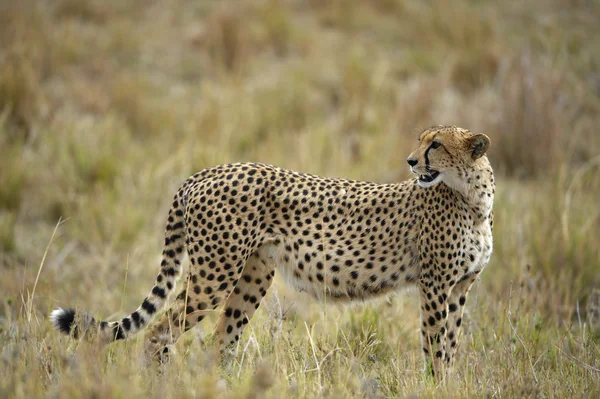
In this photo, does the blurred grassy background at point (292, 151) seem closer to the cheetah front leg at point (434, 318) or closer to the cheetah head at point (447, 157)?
the cheetah front leg at point (434, 318)

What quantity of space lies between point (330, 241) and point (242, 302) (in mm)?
442

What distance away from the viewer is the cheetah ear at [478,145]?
9.29 ft

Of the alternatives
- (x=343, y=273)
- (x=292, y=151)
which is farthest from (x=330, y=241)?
(x=292, y=151)

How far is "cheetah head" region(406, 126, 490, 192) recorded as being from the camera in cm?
284

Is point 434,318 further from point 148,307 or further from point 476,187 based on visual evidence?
point 148,307

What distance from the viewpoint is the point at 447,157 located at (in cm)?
286

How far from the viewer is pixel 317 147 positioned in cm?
596

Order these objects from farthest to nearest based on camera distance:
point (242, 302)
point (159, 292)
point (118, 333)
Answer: point (242, 302)
point (159, 292)
point (118, 333)

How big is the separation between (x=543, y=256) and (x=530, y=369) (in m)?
1.72

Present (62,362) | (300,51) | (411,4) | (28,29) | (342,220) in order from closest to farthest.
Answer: (62,362) → (342,220) → (28,29) → (300,51) → (411,4)

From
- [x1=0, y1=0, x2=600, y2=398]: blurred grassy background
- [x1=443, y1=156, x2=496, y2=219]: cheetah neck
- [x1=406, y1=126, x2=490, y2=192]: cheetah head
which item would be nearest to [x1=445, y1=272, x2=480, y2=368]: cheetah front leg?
[x1=0, y1=0, x2=600, y2=398]: blurred grassy background

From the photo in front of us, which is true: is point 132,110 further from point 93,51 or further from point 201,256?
point 201,256

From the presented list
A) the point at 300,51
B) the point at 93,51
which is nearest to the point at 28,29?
the point at 93,51

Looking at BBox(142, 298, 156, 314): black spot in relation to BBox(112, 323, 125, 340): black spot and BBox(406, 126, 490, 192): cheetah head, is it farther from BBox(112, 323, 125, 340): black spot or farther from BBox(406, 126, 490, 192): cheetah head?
BBox(406, 126, 490, 192): cheetah head
